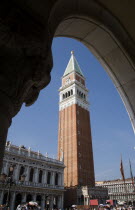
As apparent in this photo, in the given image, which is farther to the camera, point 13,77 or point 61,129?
point 61,129

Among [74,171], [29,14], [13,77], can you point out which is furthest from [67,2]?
[74,171]

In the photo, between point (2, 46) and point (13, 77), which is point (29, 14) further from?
point (13, 77)

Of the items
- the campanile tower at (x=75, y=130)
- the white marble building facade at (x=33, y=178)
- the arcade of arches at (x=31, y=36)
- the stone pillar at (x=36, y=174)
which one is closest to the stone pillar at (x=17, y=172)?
the white marble building facade at (x=33, y=178)

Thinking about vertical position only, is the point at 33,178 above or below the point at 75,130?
below

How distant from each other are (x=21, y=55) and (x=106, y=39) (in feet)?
4.40

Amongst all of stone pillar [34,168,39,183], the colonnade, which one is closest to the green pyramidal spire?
stone pillar [34,168,39,183]

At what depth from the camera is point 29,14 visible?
1.15 meters

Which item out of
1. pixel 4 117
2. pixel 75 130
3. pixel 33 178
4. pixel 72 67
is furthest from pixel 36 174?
pixel 72 67

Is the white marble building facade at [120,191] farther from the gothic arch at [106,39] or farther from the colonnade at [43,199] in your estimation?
the gothic arch at [106,39]

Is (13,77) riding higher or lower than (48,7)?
lower

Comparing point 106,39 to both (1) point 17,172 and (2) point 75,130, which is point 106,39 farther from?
(2) point 75,130

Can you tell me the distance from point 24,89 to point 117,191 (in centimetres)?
4344

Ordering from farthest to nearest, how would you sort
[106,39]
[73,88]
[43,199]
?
1. [73,88]
2. [43,199]
3. [106,39]

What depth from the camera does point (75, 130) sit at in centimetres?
4116
